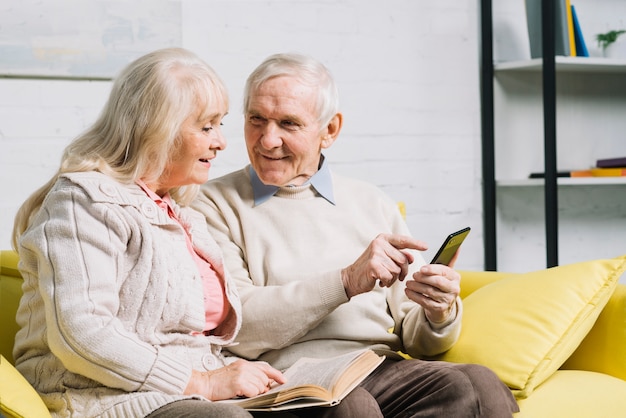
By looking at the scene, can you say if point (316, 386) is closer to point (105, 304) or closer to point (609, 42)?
point (105, 304)

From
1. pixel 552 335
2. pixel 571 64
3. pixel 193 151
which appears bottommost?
pixel 552 335

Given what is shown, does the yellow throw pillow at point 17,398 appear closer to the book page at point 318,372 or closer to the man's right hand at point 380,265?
the book page at point 318,372

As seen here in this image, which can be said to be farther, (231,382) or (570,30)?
(570,30)

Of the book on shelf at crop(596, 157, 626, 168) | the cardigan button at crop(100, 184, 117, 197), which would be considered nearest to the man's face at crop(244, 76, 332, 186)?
the cardigan button at crop(100, 184, 117, 197)

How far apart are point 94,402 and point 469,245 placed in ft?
6.97

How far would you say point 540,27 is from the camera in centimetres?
313

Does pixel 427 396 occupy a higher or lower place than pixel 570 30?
lower

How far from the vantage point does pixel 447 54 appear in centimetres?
321

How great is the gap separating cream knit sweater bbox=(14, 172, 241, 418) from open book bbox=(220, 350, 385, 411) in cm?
15

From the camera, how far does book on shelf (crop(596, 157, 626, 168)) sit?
3.27m

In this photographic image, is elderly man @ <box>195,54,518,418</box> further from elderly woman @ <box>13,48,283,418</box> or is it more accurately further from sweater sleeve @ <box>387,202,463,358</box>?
elderly woman @ <box>13,48,283,418</box>

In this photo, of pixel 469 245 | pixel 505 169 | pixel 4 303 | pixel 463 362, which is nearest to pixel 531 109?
pixel 505 169

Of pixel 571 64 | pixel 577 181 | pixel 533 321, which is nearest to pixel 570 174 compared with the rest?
pixel 577 181

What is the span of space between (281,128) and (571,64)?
1626mm
